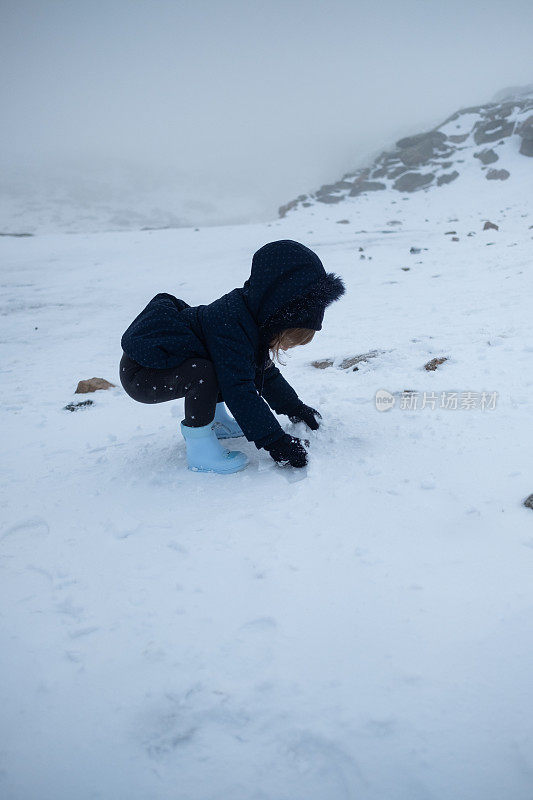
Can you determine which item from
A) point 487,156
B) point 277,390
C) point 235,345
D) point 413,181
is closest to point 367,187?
point 413,181

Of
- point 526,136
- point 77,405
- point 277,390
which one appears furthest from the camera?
point 526,136

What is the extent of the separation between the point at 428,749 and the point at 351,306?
636 centimetres

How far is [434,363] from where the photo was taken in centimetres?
358

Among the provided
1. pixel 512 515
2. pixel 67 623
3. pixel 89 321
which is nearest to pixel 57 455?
pixel 67 623

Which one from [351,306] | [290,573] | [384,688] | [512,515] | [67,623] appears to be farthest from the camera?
[351,306]

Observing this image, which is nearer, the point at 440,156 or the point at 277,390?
the point at 277,390

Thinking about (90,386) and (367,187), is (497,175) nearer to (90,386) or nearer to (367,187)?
(367,187)

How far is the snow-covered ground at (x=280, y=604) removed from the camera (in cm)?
103

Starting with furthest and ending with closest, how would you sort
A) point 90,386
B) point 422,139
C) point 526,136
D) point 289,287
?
point 422,139, point 526,136, point 90,386, point 289,287

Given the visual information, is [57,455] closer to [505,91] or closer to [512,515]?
[512,515]

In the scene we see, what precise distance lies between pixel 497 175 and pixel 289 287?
29.2 meters

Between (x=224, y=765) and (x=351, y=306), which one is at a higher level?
(x=224, y=765)

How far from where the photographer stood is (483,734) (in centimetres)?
104

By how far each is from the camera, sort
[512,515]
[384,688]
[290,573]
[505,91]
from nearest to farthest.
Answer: [384,688] < [290,573] < [512,515] < [505,91]
